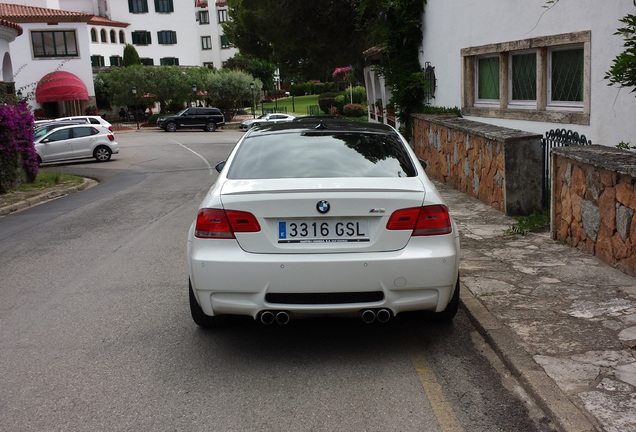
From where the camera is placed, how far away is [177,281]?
24.0ft

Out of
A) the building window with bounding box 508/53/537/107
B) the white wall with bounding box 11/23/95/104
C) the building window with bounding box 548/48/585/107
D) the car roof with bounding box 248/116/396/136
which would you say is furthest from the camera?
the white wall with bounding box 11/23/95/104

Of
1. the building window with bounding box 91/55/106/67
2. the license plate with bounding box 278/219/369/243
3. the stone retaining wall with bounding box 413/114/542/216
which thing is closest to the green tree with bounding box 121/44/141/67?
the building window with bounding box 91/55/106/67

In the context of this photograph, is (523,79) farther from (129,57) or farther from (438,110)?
(129,57)

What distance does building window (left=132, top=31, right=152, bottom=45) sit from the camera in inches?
2867

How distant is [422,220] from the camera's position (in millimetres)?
4746

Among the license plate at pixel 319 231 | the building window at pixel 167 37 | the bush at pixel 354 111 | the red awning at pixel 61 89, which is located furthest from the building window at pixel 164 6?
the license plate at pixel 319 231

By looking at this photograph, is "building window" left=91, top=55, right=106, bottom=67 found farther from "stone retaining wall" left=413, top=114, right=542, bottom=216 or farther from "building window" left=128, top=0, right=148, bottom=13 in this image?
"stone retaining wall" left=413, top=114, right=542, bottom=216

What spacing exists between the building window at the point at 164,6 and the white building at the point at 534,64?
61564 mm

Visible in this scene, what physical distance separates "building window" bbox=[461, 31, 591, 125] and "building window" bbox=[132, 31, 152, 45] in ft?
209

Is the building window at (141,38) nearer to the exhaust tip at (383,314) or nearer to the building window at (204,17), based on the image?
the building window at (204,17)

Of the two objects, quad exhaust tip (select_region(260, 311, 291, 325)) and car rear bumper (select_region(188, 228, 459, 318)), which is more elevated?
car rear bumper (select_region(188, 228, 459, 318))

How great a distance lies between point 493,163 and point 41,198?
11.1 m

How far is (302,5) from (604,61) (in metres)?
24.4

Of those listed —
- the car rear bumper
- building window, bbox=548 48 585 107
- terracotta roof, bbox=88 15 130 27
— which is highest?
terracotta roof, bbox=88 15 130 27
